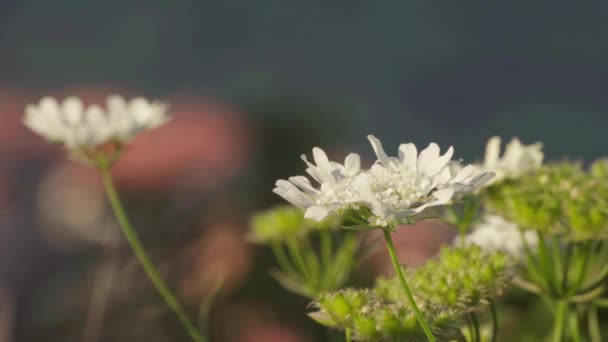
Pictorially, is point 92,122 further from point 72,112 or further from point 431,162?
point 431,162

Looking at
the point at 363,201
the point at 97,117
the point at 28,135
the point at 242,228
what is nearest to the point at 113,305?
the point at 242,228

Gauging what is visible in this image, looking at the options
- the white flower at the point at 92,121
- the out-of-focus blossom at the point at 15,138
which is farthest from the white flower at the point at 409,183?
the out-of-focus blossom at the point at 15,138

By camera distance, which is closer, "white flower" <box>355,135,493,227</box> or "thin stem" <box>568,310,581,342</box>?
"white flower" <box>355,135,493,227</box>

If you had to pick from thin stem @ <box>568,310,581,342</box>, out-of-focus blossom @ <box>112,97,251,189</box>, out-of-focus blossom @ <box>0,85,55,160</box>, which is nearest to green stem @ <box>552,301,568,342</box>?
thin stem @ <box>568,310,581,342</box>

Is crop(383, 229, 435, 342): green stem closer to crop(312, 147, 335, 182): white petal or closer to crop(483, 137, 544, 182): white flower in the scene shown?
crop(312, 147, 335, 182): white petal

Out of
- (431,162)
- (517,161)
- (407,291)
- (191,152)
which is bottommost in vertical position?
(407,291)

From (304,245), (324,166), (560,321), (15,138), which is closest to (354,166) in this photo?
(324,166)
